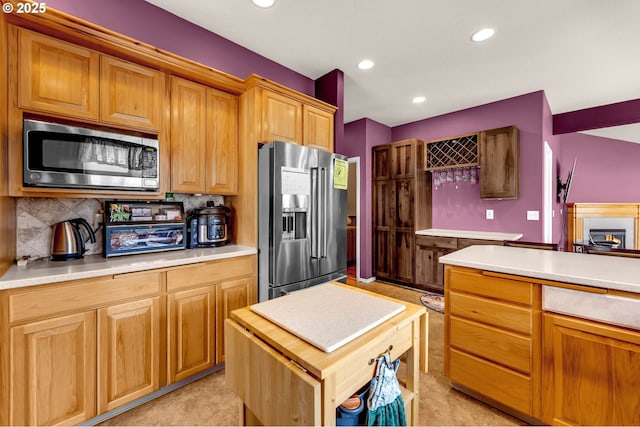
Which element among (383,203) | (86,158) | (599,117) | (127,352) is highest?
(599,117)

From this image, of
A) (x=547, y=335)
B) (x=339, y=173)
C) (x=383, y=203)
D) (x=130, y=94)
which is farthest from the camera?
(x=383, y=203)

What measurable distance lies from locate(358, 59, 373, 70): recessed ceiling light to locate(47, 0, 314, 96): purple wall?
0.86 metres

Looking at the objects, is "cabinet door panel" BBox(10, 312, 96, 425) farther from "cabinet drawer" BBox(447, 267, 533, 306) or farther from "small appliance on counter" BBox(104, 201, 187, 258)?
"cabinet drawer" BBox(447, 267, 533, 306)

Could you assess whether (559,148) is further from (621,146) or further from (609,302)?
(609,302)

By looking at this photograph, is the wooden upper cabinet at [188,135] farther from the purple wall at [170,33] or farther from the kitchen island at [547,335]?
the kitchen island at [547,335]

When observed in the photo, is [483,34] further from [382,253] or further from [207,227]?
[382,253]

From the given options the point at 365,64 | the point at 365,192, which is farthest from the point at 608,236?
the point at 365,64

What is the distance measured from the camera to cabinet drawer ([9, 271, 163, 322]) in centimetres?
135

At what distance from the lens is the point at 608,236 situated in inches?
197

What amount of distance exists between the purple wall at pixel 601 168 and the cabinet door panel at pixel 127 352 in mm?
6991

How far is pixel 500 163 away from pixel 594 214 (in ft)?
10.4

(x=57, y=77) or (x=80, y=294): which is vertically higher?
(x=57, y=77)

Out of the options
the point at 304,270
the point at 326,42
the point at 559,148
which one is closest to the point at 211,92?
the point at 326,42

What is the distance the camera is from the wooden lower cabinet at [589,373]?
1280mm
